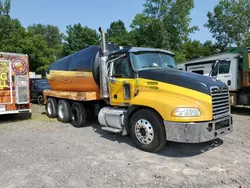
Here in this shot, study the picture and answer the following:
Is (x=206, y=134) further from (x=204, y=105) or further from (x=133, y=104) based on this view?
(x=133, y=104)

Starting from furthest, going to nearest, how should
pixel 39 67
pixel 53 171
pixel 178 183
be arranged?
pixel 39 67 → pixel 53 171 → pixel 178 183

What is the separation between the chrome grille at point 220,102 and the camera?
5.23 m

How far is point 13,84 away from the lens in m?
9.91

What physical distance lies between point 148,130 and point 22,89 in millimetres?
6632

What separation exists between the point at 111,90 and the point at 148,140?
214cm

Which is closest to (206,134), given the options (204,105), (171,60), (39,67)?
(204,105)

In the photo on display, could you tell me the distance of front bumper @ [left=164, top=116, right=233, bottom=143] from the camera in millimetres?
4945

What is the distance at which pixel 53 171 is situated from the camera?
15.6 ft

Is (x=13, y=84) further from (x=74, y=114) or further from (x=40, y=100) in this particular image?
(x=40, y=100)

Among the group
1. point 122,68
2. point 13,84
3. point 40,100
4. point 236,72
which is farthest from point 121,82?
point 40,100

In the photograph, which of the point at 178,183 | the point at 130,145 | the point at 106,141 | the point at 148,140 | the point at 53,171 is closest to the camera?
the point at 178,183

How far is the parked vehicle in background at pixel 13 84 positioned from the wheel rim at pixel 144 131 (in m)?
6.17

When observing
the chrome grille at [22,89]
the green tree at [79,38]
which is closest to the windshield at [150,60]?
the chrome grille at [22,89]

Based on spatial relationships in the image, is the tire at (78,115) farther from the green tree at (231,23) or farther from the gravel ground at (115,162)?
the green tree at (231,23)
